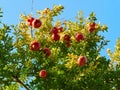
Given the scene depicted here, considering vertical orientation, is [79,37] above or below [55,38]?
below

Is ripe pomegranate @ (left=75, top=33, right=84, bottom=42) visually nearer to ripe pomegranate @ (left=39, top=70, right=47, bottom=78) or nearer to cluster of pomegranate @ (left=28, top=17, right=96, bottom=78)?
cluster of pomegranate @ (left=28, top=17, right=96, bottom=78)

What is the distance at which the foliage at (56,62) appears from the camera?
48.3ft

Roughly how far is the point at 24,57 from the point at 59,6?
3.61 m

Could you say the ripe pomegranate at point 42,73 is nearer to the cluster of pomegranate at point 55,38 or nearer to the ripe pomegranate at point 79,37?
the cluster of pomegranate at point 55,38

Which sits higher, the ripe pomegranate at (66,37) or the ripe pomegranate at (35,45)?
the ripe pomegranate at (66,37)

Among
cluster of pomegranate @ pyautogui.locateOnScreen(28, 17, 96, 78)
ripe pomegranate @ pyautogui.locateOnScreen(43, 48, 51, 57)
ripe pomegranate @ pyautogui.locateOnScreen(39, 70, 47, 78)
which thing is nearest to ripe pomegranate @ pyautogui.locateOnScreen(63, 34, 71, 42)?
cluster of pomegranate @ pyautogui.locateOnScreen(28, 17, 96, 78)

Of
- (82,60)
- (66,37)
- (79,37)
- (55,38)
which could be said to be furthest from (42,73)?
(66,37)

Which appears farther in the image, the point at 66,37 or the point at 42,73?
the point at 66,37

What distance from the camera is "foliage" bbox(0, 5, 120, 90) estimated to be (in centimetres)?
Answer: 1472

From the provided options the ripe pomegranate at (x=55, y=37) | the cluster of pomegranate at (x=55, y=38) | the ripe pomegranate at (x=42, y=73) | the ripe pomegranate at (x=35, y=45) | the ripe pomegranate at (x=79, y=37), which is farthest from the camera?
the ripe pomegranate at (x=55, y=37)

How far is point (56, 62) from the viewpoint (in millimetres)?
15539

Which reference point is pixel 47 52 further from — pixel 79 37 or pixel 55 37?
pixel 79 37

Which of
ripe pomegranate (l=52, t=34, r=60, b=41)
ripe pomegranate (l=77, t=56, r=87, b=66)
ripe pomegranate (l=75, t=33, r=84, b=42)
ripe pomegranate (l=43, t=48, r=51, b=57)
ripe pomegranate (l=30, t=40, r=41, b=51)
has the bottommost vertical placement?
ripe pomegranate (l=77, t=56, r=87, b=66)

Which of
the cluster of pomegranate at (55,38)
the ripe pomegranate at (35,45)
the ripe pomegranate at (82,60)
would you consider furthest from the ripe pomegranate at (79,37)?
the ripe pomegranate at (82,60)
